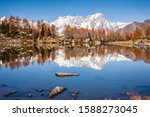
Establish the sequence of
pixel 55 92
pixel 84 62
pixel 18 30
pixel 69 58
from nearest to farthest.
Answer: pixel 55 92
pixel 84 62
pixel 69 58
pixel 18 30

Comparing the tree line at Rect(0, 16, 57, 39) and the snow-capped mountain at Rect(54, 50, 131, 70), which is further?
the tree line at Rect(0, 16, 57, 39)

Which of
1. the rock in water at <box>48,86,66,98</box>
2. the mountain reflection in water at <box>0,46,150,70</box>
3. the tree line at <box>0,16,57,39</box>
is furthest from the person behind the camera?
the tree line at <box>0,16,57,39</box>

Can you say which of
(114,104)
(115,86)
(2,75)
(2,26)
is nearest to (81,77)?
(115,86)

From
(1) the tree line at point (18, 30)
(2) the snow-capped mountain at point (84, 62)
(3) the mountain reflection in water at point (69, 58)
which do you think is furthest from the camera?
(1) the tree line at point (18, 30)

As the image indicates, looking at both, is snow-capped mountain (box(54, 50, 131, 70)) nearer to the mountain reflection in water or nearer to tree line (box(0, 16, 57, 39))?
the mountain reflection in water

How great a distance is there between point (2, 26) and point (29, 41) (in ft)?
21.1

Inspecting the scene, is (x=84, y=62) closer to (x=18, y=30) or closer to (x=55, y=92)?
(x=55, y=92)

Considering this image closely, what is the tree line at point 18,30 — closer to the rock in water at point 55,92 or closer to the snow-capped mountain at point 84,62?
the snow-capped mountain at point 84,62

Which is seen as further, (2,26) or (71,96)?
(2,26)

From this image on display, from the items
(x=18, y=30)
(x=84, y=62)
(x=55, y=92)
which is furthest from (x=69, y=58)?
(x=18, y=30)

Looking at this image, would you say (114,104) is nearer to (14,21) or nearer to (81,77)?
(81,77)

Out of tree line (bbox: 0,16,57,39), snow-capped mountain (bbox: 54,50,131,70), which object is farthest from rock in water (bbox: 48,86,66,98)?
tree line (bbox: 0,16,57,39)

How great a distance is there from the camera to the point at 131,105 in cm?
809

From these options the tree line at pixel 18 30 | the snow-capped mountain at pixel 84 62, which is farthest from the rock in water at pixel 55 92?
the tree line at pixel 18 30
